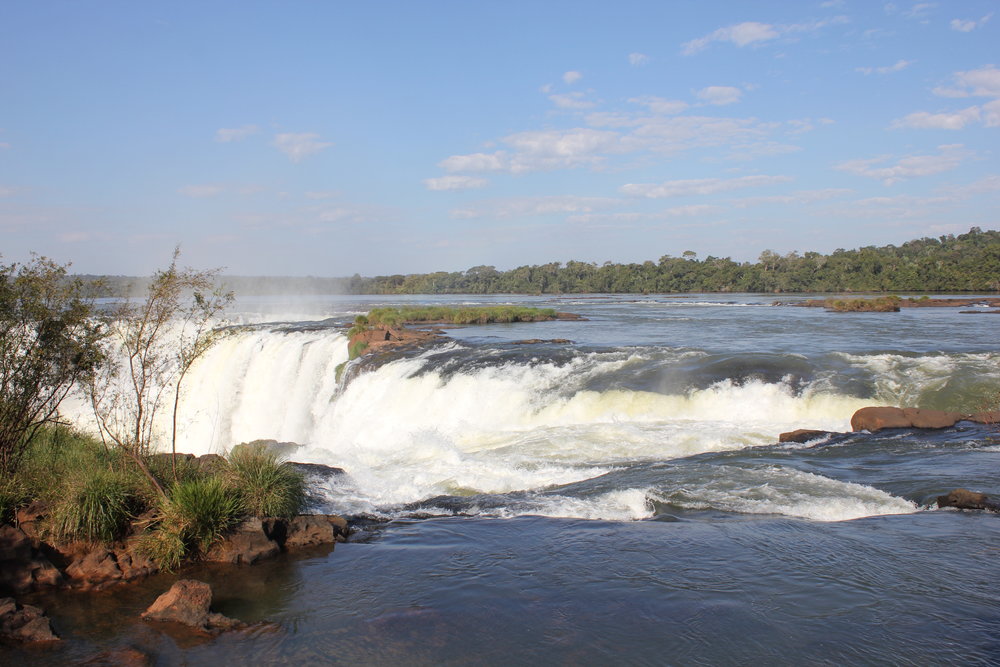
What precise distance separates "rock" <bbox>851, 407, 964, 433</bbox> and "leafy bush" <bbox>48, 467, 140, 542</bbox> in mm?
13247

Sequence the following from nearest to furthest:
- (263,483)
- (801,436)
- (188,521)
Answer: (188,521)
(263,483)
(801,436)

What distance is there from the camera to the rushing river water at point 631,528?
6.09m

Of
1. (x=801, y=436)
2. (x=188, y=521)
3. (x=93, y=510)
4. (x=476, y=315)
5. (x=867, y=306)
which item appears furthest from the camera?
(x=867, y=306)

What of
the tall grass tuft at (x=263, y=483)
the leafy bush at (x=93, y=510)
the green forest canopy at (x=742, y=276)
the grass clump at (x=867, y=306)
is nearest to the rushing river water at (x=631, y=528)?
the tall grass tuft at (x=263, y=483)

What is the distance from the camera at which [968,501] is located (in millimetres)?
9148

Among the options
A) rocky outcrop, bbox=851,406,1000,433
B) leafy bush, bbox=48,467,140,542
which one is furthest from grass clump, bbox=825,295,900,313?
leafy bush, bbox=48,467,140,542

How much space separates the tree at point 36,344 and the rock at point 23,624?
314cm

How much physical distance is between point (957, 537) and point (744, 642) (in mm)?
3951

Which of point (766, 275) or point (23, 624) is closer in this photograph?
point (23, 624)

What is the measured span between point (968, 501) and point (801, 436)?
14.0 feet

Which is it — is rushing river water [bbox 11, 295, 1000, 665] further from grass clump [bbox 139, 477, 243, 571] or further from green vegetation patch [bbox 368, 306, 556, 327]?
green vegetation patch [bbox 368, 306, 556, 327]

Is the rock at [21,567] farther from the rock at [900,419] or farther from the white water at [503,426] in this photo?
the rock at [900,419]

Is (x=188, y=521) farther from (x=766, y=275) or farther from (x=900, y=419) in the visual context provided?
(x=766, y=275)

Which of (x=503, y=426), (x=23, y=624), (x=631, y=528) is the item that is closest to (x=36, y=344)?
(x=23, y=624)
